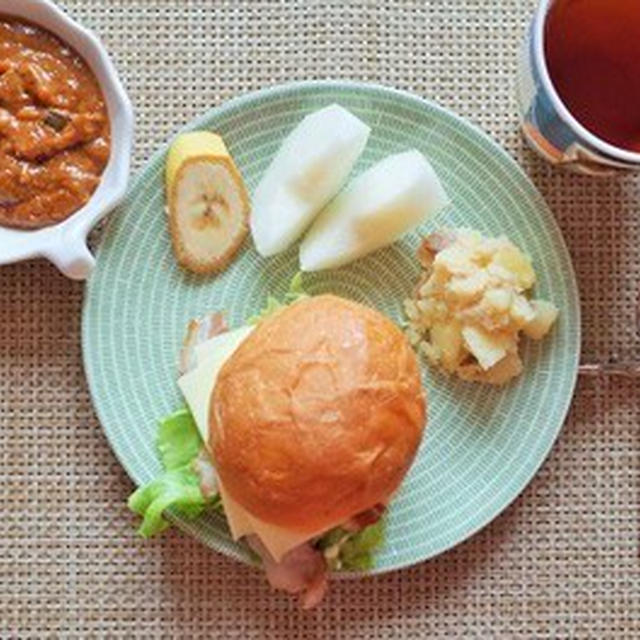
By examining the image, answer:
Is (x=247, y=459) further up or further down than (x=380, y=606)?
further up

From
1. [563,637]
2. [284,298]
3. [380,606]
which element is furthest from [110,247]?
[563,637]

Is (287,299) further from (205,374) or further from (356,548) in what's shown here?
(356,548)

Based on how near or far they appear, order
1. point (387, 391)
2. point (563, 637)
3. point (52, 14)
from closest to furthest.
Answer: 1. point (387, 391)
2. point (52, 14)
3. point (563, 637)

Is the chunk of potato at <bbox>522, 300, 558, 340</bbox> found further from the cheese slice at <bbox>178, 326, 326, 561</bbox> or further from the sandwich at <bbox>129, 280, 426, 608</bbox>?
the cheese slice at <bbox>178, 326, 326, 561</bbox>

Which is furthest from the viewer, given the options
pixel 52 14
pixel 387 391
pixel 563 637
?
pixel 563 637

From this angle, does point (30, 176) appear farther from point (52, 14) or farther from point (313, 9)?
point (313, 9)

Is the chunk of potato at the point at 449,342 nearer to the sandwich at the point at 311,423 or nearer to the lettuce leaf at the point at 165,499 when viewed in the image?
the sandwich at the point at 311,423

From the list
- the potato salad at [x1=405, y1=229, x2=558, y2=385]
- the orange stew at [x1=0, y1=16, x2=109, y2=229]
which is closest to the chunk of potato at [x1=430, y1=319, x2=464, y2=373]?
the potato salad at [x1=405, y1=229, x2=558, y2=385]
